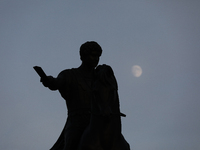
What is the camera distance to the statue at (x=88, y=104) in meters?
5.04

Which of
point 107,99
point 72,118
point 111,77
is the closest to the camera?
point 107,99

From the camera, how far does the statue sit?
198 inches

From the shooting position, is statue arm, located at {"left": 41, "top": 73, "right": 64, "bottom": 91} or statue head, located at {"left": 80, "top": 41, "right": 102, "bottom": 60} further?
statue head, located at {"left": 80, "top": 41, "right": 102, "bottom": 60}

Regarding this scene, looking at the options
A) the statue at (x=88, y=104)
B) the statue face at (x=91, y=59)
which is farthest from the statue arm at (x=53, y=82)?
the statue face at (x=91, y=59)

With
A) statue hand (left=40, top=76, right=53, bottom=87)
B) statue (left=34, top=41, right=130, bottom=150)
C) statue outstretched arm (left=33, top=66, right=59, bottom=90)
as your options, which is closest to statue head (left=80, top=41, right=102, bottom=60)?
statue (left=34, top=41, right=130, bottom=150)

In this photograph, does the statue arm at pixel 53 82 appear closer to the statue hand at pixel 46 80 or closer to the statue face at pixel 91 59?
the statue hand at pixel 46 80

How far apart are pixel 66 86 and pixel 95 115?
6.33ft

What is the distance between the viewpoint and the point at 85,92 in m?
6.80

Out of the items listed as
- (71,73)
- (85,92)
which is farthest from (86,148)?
(71,73)

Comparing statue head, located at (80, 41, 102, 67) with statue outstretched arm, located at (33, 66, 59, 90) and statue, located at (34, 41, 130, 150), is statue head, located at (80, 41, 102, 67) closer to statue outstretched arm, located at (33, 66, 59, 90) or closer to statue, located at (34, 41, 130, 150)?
statue, located at (34, 41, 130, 150)

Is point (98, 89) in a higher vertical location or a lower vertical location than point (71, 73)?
lower

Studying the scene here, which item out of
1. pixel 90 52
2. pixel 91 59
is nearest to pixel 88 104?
pixel 91 59

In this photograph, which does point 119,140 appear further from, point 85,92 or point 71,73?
point 71,73

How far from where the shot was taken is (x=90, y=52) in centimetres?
693
